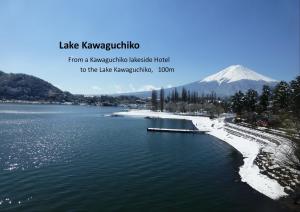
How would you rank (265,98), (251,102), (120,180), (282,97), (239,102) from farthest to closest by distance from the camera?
(239,102), (251,102), (265,98), (282,97), (120,180)

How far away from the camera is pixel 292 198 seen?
23531mm

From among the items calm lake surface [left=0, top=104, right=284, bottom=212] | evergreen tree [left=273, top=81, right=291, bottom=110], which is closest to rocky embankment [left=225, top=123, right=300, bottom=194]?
calm lake surface [left=0, top=104, right=284, bottom=212]

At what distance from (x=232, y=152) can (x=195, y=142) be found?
11710 millimetres

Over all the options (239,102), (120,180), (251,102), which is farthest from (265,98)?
(120,180)

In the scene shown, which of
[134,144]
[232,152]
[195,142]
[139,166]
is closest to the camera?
[139,166]

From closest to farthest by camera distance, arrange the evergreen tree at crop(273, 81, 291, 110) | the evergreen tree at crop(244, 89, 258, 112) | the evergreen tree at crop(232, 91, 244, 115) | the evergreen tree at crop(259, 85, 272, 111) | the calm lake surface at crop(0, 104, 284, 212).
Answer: the calm lake surface at crop(0, 104, 284, 212) < the evergreen tree at crop(273, 81, 291, 110) < the evergreen tree at crop(259, 85, 272, 111) < the evergreen tree at crop(244, 89, 258, 112) < the evergreen tree at crop(232, 91, 244, 115)

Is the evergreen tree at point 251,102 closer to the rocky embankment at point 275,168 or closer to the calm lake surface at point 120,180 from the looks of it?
the rocky embankment at point 275,168

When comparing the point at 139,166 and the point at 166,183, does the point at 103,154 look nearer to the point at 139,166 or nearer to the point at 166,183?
the point at 139,166

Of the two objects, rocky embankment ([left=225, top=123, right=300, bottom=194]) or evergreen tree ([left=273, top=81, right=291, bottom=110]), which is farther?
evergreen tree ([left=273, top=81, right=291, bottom=110])

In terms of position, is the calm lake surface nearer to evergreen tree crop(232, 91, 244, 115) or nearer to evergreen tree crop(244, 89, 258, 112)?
evergreen tree crop(244, 89, 258, 112)

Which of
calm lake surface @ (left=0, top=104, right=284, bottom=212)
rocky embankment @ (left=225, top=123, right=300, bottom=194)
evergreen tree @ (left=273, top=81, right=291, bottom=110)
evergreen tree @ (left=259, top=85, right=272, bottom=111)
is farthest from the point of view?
evergreen tree @ (left=259, top=85, right=272, bottom=111)

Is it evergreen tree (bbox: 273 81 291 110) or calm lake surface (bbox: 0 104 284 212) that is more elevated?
evergreen tree (bbox: 273 81 291 110)

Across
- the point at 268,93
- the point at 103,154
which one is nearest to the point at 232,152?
the point at 103,154

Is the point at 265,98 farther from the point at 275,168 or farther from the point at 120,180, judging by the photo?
the point at 120,180
